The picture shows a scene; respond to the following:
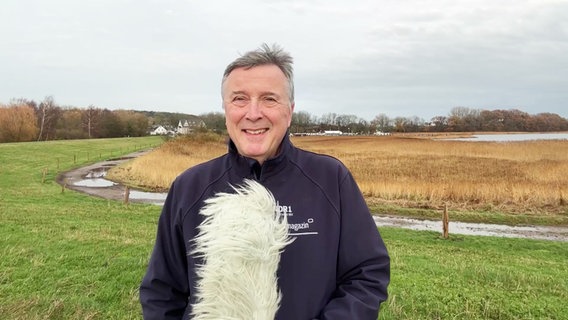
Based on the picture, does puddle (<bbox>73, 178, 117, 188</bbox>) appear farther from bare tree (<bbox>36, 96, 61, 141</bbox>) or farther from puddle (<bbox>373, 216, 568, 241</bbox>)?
bare tree (<bbox>36, 96, 61, 141</bbox>)

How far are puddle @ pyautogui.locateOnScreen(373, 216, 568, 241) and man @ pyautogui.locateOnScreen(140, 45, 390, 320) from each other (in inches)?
542

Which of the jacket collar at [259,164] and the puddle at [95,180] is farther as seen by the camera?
the puddle at [95,180]

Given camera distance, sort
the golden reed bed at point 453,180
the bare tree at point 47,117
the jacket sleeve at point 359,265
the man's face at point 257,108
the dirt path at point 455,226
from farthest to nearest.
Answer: the bare tree at point 47,117, the golden reed bed at point 453,180, the dirt path at point 455,226, the man's face at point 257,108, the jacket sleeve at point 359,265

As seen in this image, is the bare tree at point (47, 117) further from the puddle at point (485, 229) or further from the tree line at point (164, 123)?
the puddle at point (485, 229)

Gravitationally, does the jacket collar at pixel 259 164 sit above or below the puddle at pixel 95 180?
above

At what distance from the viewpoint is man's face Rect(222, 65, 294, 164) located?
5.95ft

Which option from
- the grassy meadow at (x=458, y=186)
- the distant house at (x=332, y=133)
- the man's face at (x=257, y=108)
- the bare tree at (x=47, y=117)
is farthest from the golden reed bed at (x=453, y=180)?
the distant house at (x=332, y=133)

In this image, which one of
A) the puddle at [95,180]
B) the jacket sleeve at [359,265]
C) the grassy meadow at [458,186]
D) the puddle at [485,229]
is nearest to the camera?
the jacket sleeve at [359,265]

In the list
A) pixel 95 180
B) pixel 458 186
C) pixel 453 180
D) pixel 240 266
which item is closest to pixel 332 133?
pixel 95 180

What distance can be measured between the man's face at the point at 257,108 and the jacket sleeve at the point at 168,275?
0.45 meters

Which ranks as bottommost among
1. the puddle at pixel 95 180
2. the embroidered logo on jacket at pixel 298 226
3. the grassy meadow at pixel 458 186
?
the puddle at pixel 95 180

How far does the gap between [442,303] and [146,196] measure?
1932 centimetres

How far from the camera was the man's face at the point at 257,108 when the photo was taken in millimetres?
1812

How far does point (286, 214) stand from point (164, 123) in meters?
115
